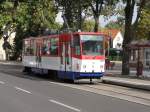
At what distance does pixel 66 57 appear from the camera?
3353 centimetres

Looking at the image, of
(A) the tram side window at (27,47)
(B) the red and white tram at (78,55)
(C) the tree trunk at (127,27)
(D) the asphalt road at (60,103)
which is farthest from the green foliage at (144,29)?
(D) the asphalt road at (60,103)

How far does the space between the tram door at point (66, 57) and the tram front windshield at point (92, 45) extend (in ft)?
4.01

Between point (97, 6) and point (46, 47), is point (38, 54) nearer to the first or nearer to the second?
point (46, 47)

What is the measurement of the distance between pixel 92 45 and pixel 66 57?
1966 millimetres

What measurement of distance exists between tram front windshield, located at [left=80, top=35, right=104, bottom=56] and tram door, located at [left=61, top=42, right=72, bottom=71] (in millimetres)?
1222

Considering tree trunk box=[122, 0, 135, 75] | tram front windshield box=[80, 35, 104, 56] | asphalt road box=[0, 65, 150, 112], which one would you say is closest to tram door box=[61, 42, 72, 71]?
tram front windshield box=[80, 35, 104, 56]

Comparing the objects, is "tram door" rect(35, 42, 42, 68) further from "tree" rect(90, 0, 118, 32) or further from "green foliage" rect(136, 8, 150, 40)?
"green foliage" rect(136, 8, 150, 40)

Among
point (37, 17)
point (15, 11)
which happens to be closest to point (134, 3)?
point (37, 17)

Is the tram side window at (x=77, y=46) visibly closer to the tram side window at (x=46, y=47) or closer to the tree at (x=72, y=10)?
the tram side window at (x=46, y=47)

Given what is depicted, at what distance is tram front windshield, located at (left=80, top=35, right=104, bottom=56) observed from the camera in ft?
106

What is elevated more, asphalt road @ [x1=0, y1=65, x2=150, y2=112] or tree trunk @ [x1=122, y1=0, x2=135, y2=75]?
tree trunk @ [x1=122, y1=0, x2=135, y2=75]

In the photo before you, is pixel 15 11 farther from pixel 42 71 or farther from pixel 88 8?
pixel 42 71

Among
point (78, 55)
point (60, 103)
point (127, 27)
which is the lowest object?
point (60, 103)

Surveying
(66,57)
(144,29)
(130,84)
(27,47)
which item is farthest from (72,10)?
(144,29)
